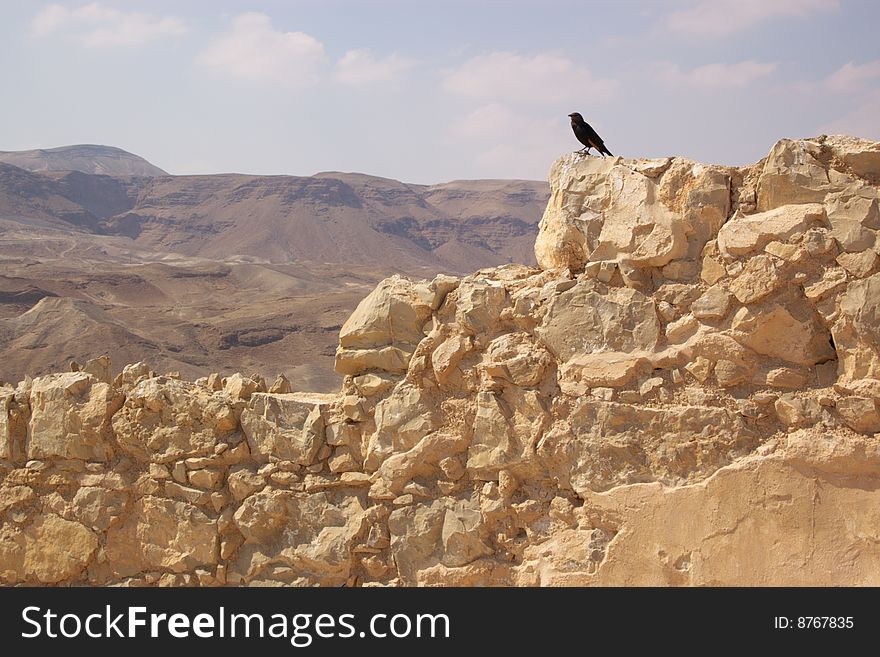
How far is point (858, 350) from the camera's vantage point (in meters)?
3.48

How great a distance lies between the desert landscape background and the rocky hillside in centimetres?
1165

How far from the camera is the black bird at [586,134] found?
419cm

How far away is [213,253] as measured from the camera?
227 feet

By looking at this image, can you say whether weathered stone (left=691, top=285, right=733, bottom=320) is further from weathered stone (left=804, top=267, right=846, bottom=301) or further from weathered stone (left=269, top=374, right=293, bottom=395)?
weathered stone (left=269, top=374, right=293, bottom=395)

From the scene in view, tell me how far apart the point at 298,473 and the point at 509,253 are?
7226 cm

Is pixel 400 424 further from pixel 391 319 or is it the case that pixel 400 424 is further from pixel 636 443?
pixel 636 443

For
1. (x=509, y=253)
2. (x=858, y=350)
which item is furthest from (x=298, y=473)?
(x=509, y=253)

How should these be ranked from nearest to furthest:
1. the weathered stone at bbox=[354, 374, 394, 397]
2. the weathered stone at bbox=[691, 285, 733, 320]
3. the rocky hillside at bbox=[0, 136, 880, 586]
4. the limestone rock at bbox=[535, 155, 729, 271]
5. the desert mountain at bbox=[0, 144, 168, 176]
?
the rocky hillside at bbox=[0, 136, 880, 586] → the weathered stone at bbox=[691, 285, 733, 320] → the limestone rock at bbox=[535, 155, 729, 271] → the weathered stone at bbox=[354, 374, 394, 397] → the desert mountain at bbox=[0, 144, 168, 176]

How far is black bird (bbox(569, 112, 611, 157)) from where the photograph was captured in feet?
13.7

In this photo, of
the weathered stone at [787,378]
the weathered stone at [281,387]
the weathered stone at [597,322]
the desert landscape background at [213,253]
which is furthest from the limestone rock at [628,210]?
the desert landscape background at [213,253]

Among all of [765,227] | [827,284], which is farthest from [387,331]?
[827,284]

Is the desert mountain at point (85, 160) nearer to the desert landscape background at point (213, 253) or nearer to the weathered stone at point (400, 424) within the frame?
the desert landscape background at point (213, 253)

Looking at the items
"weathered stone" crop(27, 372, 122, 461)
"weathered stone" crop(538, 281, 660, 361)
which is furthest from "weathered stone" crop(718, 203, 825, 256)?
"weathered stone" crop(27, 372, 122, 461)

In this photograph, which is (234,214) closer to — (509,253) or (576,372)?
(509,253)
